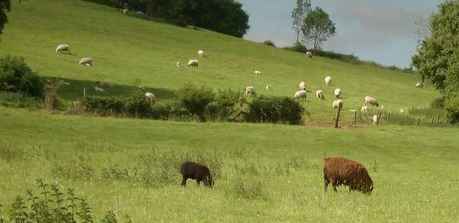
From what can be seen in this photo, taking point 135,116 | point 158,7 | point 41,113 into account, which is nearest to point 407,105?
point 135,116

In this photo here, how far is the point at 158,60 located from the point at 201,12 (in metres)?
67.4

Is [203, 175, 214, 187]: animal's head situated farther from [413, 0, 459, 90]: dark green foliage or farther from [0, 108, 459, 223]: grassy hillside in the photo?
[413, 0, 459, 90]: dark green foliage

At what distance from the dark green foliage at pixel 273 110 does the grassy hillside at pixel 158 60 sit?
1052cm

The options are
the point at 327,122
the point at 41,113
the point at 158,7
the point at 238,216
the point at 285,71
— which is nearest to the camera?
the point at 238,216

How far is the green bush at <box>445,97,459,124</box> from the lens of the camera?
5959 centimetres

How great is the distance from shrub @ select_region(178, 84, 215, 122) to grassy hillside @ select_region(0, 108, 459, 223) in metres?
4.40

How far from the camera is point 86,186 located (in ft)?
69.1

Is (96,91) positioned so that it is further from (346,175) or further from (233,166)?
(346,175)

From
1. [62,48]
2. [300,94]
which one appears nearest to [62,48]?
[62,48]

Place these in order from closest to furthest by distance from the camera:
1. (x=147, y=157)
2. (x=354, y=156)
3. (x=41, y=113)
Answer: (x=147, y=157), (x=354, y=156), (x=41, y=113)

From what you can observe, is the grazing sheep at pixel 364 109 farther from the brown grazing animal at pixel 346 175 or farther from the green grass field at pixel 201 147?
the brown grazing animal at pixel 346 175

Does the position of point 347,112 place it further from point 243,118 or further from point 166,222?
point 166,222

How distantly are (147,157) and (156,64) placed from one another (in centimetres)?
4733

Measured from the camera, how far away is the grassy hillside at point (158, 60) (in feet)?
220
